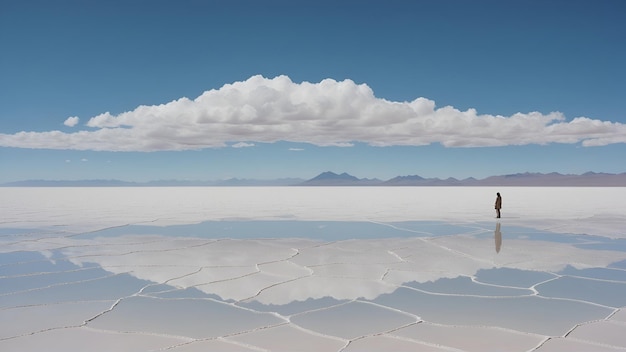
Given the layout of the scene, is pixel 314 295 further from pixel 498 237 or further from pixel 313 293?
pixel 498 237


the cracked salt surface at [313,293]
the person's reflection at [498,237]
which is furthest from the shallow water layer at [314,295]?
the person's reflection at [498,237]

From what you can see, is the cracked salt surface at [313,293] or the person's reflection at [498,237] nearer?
the cracked salt surface at [313,293]

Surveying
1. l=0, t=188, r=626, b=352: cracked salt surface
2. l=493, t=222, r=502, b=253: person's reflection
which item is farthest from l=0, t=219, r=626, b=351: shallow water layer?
l=493, t=222, r=502, b=253: person's reflection

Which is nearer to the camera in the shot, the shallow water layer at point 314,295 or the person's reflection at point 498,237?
the shallow water layer at point 314,295

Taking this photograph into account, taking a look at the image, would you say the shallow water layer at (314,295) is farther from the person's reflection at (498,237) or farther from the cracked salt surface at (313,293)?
the person's reflection at (498,237)

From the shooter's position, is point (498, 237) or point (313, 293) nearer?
point (313, 293)

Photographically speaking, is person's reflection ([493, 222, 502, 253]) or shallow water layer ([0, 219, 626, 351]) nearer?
shallow water layer ([0, 219, 626, 351])

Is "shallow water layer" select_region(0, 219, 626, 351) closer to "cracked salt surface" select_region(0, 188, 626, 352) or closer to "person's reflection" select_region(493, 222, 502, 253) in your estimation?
"cracked salt surface" select_region(0, 188, 626, 352)

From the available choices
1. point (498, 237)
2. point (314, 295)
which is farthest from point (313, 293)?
point (498, 237)
